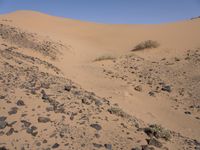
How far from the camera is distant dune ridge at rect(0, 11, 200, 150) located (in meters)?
6.54

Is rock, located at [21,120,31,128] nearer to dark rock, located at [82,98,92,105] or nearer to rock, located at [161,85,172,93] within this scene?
dark rock, located at [82,98,92,105]

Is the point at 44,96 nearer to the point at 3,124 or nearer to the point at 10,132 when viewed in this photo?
the point at 3,124

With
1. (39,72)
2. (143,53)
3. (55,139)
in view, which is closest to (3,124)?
(55,139)

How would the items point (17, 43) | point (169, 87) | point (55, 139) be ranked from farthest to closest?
1. point (17, 43)
2. point (169, 87)
3. point (55, 139)

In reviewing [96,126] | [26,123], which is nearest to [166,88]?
[96,126]

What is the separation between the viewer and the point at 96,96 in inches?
352

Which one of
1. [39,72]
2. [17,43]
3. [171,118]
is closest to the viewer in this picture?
[171,118]

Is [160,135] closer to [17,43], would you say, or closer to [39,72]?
[39,72]

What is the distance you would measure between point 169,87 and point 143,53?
497 centimetres

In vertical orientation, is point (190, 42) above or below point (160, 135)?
above

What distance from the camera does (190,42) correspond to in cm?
1659

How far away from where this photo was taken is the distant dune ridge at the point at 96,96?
6.54 meters

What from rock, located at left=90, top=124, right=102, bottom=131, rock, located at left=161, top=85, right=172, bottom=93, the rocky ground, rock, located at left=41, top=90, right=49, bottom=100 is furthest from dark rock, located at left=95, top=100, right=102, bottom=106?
rock, located at left=161, top=85, right=172, bottom=93

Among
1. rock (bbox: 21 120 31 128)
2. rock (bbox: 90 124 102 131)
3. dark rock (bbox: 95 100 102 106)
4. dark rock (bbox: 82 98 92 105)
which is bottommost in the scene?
rock (bbox: 90 124 102 131)
